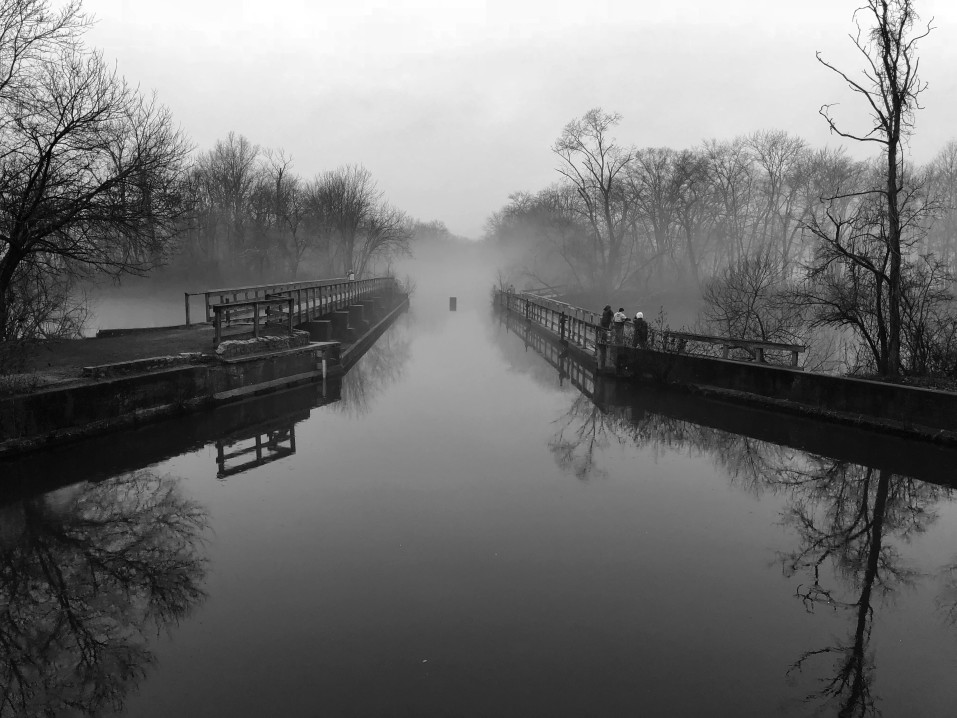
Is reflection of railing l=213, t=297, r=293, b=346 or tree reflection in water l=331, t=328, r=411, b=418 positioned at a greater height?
reflection of railing l=213, t=297, r=293, b=346

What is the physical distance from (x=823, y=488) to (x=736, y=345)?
711cm

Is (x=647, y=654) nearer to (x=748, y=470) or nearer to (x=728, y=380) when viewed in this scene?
(x=748, y=470)

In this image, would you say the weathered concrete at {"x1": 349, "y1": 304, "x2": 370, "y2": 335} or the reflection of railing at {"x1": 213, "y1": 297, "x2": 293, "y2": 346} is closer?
the reflection of railing at {"x1": 213, "y1": 297, "x2": 293, "y2": 346}

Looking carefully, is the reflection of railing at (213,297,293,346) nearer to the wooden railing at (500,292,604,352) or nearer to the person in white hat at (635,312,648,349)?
the wooden railing at (500,292,604,352)

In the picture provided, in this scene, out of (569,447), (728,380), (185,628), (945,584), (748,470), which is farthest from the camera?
(728,380)

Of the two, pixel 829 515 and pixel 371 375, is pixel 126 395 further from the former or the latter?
pixel 829 515

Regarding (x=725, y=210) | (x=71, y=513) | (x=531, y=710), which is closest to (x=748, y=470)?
(x=531, y=710)

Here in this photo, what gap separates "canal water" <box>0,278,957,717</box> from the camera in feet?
14.1

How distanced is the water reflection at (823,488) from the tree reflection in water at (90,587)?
477 cm

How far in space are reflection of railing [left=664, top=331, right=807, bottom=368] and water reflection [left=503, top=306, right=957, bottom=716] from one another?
153 centimetres

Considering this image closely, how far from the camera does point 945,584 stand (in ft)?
19.6

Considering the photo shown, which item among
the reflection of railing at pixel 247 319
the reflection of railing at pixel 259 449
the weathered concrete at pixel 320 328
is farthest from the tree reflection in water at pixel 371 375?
the reflection of railing at pixel 247 319

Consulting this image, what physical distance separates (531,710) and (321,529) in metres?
3.60

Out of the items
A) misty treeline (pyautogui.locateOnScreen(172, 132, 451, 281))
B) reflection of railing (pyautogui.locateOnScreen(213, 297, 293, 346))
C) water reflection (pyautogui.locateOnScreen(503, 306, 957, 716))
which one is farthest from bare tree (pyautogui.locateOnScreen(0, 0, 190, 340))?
misty treeline (pyautogui.locateOnScreen(172, 132, 451, 281))
